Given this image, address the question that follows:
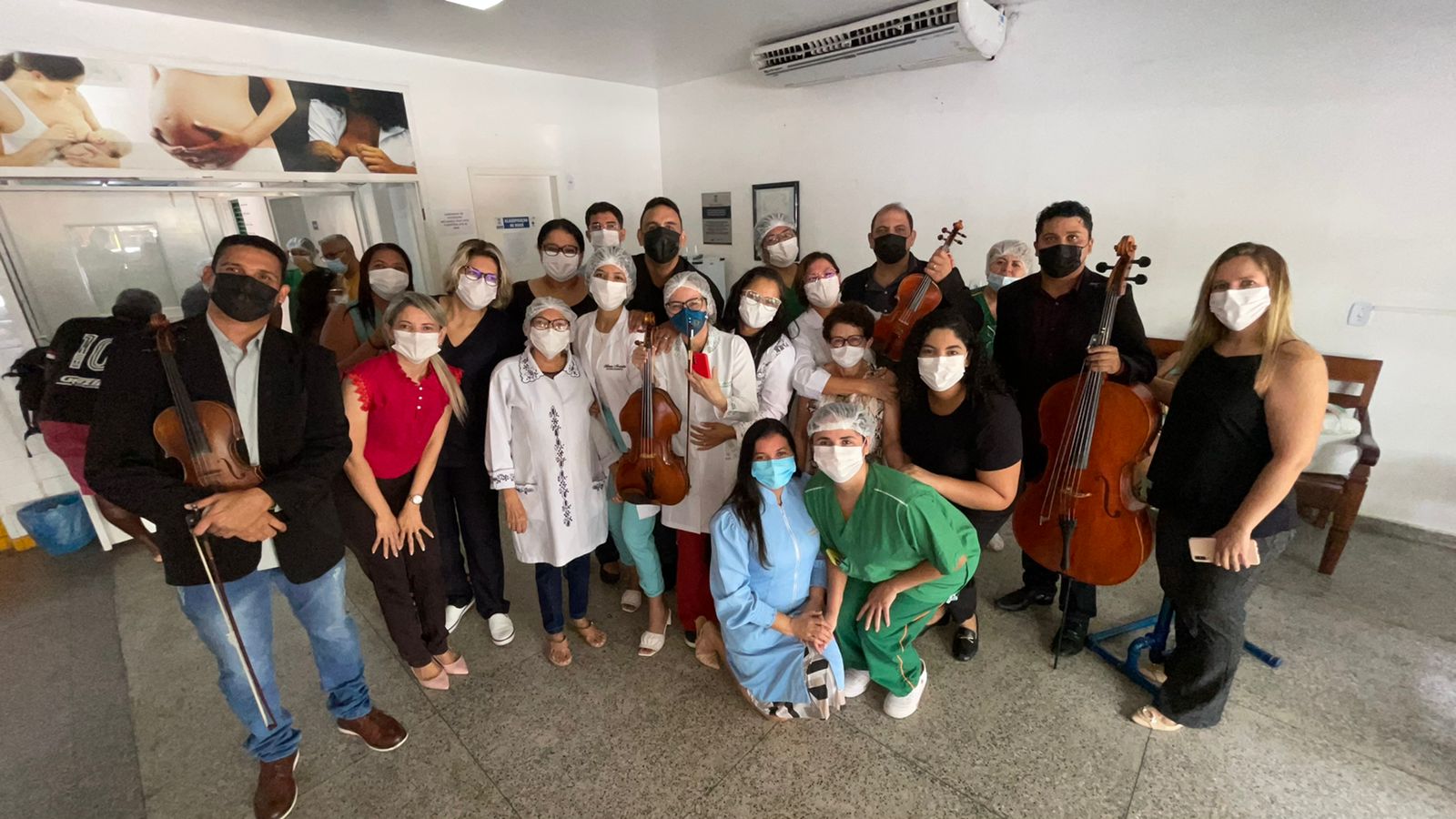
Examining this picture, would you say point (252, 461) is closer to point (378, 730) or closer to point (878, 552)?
point (378, 730)

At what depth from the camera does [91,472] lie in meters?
1.41

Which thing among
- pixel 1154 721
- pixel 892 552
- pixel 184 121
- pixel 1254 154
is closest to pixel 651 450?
pixel 892 552

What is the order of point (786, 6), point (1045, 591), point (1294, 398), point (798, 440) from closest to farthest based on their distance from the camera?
point (1294, 398) → point (798, 440) → point (1045, 591) → point (786, 6)

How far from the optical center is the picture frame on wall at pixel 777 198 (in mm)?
5094

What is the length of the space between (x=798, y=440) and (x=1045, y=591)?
1.39 metres

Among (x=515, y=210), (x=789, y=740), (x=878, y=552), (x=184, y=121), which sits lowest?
(x=789, y=740)

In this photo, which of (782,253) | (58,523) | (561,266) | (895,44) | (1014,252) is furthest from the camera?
(895,44)

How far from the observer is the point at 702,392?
85.0 inches

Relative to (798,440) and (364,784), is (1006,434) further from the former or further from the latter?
(364,784)

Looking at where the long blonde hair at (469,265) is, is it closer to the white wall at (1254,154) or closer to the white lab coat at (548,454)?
the white lab coat at (548,454)

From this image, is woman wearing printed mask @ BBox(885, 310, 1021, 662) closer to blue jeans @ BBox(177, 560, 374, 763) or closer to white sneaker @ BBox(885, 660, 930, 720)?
white sneaker @ BBox(885, 660, 930, 720)

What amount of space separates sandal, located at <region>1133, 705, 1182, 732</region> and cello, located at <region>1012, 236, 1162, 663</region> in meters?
0.52

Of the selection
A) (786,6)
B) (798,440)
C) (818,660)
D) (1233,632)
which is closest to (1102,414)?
(1233,632)

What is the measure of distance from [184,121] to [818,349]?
3970 millimetres
